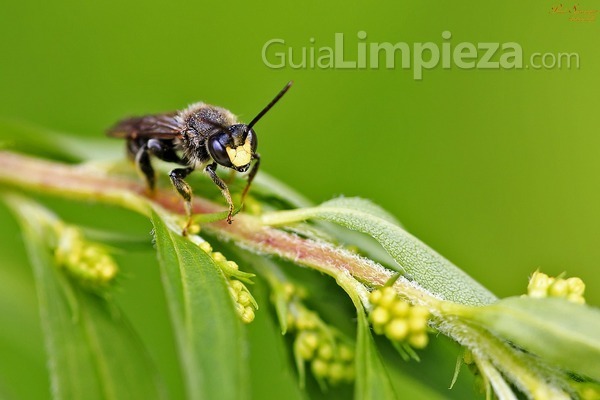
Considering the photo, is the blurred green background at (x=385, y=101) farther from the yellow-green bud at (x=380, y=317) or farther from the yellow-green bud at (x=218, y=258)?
the yellow-green bud at (x=380, y=317)

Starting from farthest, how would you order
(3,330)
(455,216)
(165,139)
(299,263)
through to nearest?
(455,216), (3,330), (165,139), (299,263)

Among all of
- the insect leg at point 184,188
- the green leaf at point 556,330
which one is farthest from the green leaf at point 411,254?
the insect leg at point 184,188

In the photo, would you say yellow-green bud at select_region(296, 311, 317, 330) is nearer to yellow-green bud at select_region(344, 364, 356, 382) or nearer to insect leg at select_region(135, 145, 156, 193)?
yellow-green bud at select_region(344, 364, 356, 382)

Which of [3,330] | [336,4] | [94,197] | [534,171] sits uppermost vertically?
[336,4]

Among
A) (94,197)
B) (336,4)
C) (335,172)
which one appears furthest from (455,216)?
(94,197)

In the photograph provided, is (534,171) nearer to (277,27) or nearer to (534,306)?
(277,27)
